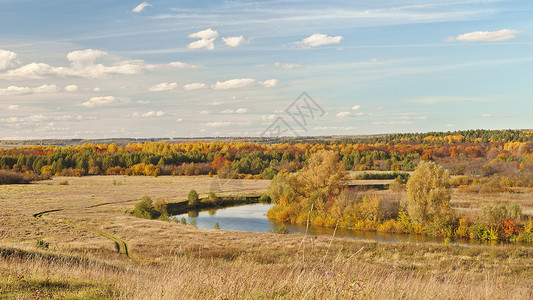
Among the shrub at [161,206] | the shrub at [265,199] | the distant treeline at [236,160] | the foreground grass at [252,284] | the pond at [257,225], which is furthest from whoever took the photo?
the distant treeline at [236,160]

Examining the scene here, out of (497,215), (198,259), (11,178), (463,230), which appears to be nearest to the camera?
(198,259)

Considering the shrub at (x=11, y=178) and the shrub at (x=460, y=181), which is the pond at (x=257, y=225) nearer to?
the shrub at (x=460, y=181)

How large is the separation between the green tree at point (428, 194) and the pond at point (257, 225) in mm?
3142

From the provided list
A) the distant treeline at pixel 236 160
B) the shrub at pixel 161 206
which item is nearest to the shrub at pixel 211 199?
the shrub at pixel 161 206

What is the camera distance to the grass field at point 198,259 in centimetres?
524

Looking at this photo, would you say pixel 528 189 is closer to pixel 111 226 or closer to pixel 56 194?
pixel 111 226

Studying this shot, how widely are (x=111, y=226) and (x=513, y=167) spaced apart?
3250 inches

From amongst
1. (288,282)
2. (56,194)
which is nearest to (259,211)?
(56,194)

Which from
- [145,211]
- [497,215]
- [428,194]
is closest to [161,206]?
[145,211]

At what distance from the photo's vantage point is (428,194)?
45.8 metres

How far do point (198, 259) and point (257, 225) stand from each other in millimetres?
31659

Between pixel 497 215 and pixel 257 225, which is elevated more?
pixel 497 215

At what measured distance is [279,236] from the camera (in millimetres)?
35750

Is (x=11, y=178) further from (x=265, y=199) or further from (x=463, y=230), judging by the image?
(x=463, y=230)
